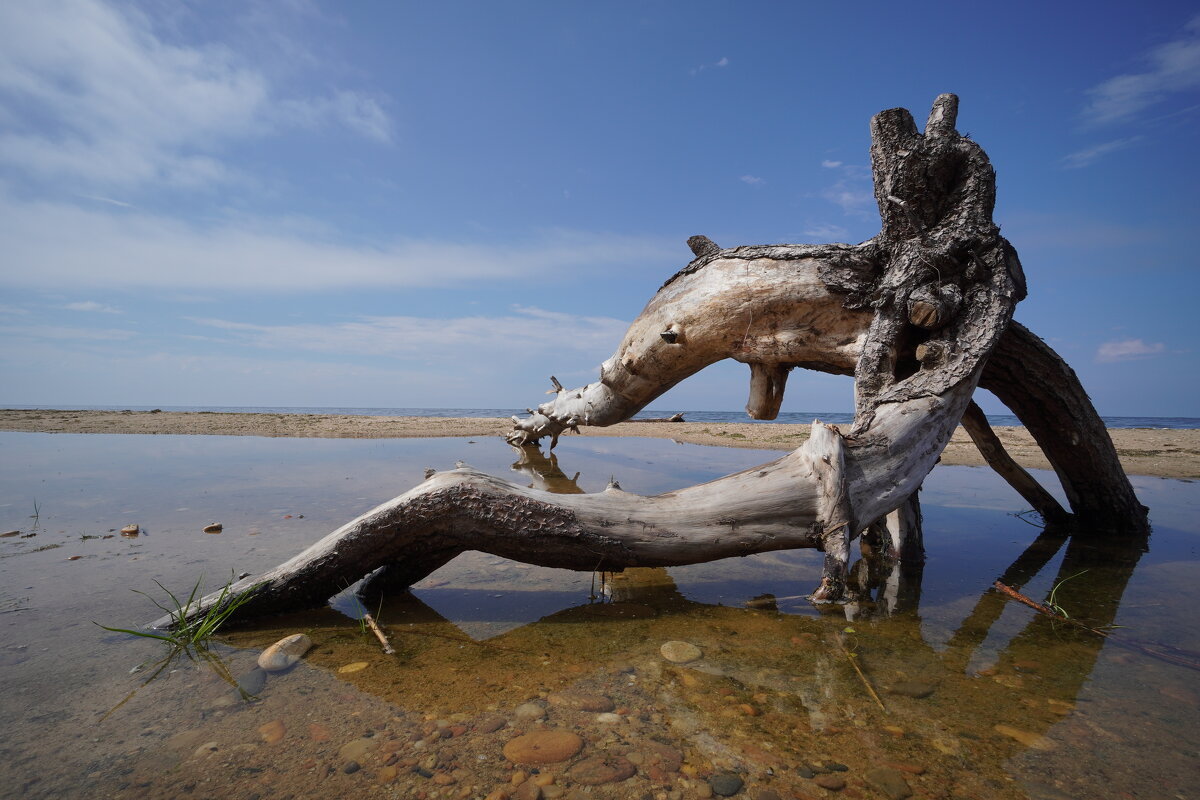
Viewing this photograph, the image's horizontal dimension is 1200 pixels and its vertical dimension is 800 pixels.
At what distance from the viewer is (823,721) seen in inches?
78.9

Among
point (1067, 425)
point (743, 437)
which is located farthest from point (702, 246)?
point (743, 437)

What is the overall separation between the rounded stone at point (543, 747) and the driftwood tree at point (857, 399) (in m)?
1.30

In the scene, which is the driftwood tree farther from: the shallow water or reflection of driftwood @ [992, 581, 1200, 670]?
reflection of driftwood @ [992, 581, 1200, 670]

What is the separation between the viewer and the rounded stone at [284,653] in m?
2.36

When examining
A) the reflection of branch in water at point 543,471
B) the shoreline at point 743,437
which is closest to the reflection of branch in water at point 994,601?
the reflection of branch in water at point 543,471

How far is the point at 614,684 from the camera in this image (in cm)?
225

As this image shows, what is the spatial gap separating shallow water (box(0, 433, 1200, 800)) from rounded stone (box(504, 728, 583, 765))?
31mm

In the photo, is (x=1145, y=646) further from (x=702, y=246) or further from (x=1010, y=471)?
(x=702, y=246)

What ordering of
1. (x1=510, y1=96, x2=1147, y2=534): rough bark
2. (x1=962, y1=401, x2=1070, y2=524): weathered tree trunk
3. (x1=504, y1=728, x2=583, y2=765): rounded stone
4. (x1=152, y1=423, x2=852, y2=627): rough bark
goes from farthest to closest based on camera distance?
(x1=962, y1=401, x2=1070, y2=524): weathered tree trunk < (x1=510, y1=96, x2=1147, y2=534): rough bark < (x1=152, y1=423, x2=852, y2=627): rough bark < (x1=504, y1=728, x2=583, y2=765): rounded stone

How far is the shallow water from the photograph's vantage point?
5.59 feet

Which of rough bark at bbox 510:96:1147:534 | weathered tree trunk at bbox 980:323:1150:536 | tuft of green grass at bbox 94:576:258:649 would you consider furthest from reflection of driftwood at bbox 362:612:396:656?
weathered tree trunk at bbox 980:323:1150:536

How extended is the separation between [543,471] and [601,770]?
7.25 m

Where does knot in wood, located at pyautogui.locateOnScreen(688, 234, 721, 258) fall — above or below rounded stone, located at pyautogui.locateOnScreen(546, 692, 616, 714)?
above

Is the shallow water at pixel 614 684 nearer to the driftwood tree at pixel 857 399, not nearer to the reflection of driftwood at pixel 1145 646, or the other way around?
the reflection of driftwood at pixel 1145 646
